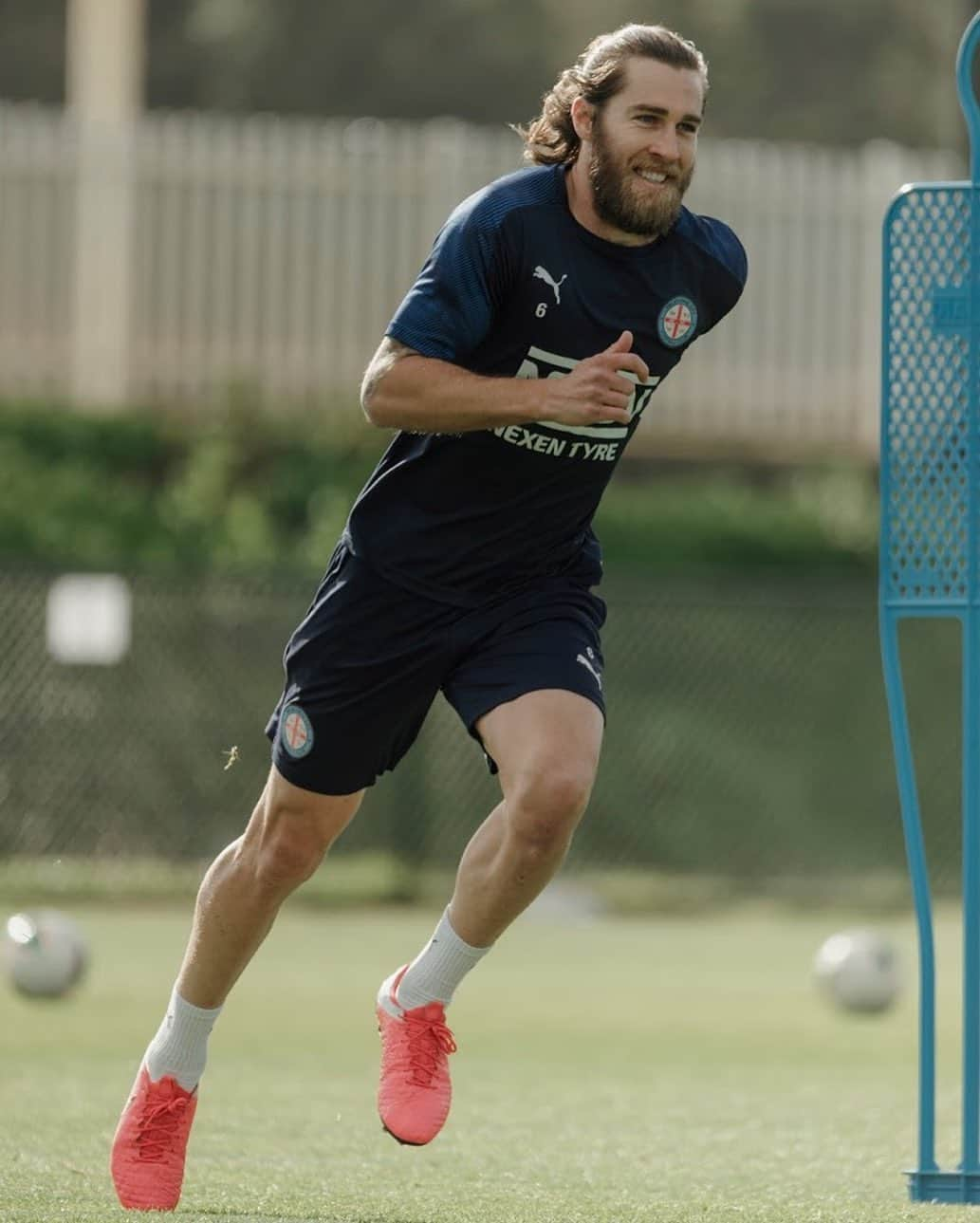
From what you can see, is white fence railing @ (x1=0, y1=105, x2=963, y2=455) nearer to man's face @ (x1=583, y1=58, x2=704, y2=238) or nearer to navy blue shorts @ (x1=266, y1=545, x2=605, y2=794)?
navy blue shorts @ (x1=266, y1=545, x2=605, y2=794)

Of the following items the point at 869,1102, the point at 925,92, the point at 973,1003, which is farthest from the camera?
the point at 925,92

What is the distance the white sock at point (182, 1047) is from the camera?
5285 mm

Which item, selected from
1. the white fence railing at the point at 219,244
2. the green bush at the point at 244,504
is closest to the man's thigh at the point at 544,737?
the green bush at the point at 244,504

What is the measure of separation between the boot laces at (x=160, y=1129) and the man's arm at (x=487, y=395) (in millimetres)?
1521

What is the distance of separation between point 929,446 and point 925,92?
88.3 feet

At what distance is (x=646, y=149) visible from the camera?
495 cm

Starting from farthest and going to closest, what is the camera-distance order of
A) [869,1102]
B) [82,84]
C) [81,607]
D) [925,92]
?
[925,92], [82,84], [81,607], [869,1102]

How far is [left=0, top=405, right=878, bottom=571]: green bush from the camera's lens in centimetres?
1612

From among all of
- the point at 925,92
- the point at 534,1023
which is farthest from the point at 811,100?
the point at 534,1023

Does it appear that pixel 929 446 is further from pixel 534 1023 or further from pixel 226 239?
pixel 226 239

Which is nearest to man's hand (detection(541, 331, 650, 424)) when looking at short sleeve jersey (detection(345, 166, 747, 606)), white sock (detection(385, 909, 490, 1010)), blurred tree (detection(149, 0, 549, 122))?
short sleeve jersey (detection(345, 166, 747, 606))

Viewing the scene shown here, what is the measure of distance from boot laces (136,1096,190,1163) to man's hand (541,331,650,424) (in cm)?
166

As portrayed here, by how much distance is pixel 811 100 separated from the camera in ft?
103

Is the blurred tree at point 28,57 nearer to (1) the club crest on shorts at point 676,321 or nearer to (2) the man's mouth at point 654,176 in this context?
(1) the club crest on shorts at point 676,321
